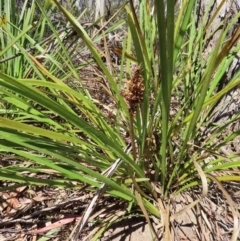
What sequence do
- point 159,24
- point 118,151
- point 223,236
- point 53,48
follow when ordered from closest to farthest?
point 159,24 < point 118,151 < point 223,236 < point 53,48

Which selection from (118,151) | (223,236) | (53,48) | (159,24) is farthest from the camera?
(53,48)

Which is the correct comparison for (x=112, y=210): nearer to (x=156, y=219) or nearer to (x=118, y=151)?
(x=156, y=219)

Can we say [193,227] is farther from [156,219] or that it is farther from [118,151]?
[118,151]

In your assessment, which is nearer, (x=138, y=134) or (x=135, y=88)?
(x=135, y=88)

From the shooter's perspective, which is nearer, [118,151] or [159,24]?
[159,24]

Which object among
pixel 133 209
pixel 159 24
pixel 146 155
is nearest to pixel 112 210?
pixel 133 209

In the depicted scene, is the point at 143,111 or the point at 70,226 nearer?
the point at 143,111

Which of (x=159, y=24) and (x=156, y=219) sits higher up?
(x=159, y=24)

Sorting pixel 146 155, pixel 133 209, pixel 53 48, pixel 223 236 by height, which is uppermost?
pixel 53 48

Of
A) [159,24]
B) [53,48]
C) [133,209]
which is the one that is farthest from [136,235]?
[53,48]
